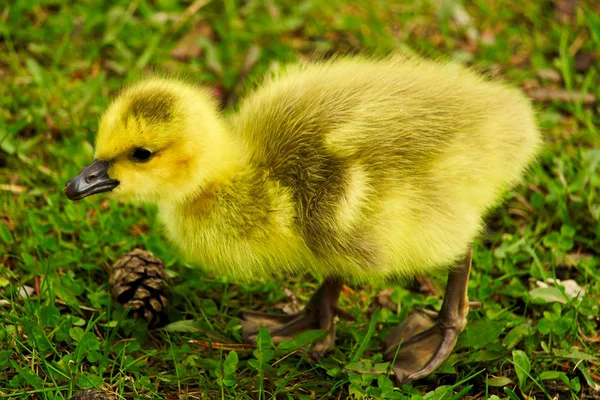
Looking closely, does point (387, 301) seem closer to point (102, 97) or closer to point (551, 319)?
point (551, 319)

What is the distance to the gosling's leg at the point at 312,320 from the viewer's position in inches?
84.4

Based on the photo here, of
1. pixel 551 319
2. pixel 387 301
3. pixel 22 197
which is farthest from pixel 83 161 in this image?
pixel 551 319

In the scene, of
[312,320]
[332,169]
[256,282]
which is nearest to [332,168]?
[332,169]

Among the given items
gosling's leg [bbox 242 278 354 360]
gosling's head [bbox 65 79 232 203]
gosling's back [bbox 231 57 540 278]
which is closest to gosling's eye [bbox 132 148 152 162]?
gosling's head [bbox 65 79 232 203]

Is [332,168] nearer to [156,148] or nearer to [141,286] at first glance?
[156,148]

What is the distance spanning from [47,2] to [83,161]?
100cm

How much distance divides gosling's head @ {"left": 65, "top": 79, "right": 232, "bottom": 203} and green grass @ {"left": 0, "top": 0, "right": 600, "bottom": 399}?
1.14ft

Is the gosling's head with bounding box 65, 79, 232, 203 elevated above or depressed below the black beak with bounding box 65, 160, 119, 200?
above

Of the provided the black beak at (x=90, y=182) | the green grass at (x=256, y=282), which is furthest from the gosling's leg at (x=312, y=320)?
the black beak at (x=90, y=182)

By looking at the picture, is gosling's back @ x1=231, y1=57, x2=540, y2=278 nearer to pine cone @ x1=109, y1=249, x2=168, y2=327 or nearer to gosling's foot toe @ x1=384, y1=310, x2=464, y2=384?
gosling's foot toe @ x1=384, y1=310, x2=464, y2=384

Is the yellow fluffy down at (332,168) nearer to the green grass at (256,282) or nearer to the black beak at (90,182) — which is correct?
the black beak at (90,182)

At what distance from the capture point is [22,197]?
253cm

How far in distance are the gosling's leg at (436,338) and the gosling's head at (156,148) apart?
0.66 meters

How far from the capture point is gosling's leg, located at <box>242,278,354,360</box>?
2.14 meters
